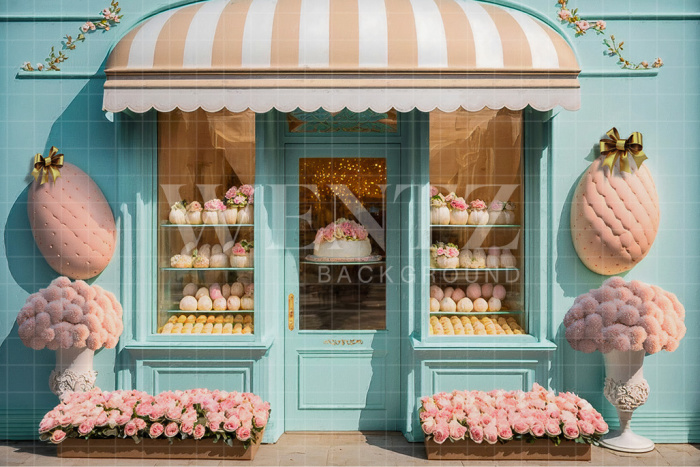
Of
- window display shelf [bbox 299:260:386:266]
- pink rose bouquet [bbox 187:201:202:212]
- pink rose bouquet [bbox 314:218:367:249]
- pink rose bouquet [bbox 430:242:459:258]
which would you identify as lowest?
window display shelf [bbox 299:260:386:266]

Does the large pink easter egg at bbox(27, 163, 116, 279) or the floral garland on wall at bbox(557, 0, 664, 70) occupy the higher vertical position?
the floral garland on wall at bbox(557, 0, 664, 70)

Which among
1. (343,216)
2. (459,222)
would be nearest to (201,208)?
(343,216)

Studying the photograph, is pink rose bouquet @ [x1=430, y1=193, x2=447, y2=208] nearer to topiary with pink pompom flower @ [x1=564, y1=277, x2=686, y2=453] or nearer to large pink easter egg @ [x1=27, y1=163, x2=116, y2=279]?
topiary with pink pompom flower @ [x1=564, y1=277, x2=686, y2=453]

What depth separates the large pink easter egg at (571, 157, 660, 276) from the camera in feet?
16.0

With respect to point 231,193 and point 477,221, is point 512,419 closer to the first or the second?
point 477,221

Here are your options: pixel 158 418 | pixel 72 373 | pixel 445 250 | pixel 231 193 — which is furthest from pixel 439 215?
pixel 72 373

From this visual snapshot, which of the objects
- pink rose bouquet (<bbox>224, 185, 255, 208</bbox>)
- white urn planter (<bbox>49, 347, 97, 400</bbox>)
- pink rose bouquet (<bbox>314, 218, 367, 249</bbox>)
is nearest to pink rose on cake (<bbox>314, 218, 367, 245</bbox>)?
pink rose bouquet (<bbox>314, 218, 367, 249</bbox>)

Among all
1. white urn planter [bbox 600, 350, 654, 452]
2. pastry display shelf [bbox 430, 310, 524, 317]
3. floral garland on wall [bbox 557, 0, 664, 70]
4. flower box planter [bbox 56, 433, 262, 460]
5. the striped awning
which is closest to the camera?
the striped awning

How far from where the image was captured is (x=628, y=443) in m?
4.82

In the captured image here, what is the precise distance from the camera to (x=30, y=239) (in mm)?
5168

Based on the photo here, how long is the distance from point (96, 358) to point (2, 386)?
3.19 feet

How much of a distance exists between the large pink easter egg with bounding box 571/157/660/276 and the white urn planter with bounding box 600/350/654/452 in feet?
2.72

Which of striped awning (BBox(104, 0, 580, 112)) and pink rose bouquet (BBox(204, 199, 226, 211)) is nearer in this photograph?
striped awning (BBox(104, 0, 580, 112))

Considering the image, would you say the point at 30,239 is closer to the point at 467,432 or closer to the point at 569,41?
the point at 467,432
